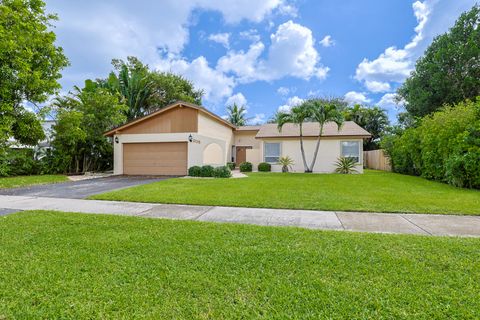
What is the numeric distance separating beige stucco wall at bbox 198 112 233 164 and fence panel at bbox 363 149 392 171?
12.9 m

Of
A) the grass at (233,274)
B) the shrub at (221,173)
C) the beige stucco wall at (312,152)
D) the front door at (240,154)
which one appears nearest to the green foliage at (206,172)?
the shrub at (221,173)

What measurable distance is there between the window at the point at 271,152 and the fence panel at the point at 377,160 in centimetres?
879

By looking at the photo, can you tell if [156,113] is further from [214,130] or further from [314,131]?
[314,131]

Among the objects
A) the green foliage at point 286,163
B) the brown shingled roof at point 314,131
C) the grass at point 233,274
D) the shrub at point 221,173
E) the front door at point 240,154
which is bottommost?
the grass at point 233,274

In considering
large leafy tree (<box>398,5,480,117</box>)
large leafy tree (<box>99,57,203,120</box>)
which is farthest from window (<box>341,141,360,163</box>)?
large leafy tree (<box>99,57,203,120</box>)

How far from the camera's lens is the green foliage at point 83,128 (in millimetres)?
14742

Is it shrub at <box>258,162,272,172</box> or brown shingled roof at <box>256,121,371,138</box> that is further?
shrub at <box>258,162,272,172</box>

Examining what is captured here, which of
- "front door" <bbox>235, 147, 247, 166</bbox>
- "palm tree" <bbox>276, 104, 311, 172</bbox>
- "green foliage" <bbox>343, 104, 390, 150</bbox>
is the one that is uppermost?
"green foliage" <bbox>343, 104, 390, 150</bbox>

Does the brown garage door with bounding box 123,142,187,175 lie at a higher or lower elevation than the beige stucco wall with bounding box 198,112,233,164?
lower

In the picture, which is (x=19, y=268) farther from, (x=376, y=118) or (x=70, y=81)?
(x=376, y=118)

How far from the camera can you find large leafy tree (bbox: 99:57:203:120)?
24.2 meters

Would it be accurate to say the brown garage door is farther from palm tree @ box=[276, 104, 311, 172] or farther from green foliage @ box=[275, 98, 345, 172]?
green foliage @ box=[275, 98, 345, 172]

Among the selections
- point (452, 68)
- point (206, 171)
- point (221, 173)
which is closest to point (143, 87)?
point (206, 171)

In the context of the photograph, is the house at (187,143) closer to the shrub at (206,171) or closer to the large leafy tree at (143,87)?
the shrub at (206,171)
